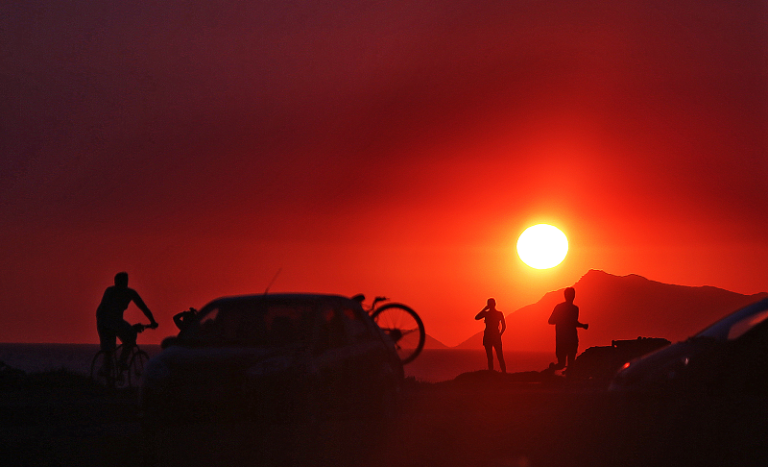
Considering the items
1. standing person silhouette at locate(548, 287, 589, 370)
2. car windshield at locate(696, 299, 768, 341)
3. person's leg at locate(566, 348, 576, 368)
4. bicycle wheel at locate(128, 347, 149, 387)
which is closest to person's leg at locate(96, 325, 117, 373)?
bicycle wheel at locate(128, 347, 149, 387)

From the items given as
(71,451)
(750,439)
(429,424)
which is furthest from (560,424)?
(71,451)

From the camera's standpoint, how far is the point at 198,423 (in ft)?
32.2

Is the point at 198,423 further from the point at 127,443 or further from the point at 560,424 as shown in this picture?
the point at 560,424

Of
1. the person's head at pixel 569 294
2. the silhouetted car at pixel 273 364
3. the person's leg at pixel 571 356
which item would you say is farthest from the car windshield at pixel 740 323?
the person's leg at pixel 571 356

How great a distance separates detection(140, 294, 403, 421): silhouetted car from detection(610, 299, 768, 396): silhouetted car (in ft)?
10.9

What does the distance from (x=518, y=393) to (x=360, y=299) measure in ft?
19.3

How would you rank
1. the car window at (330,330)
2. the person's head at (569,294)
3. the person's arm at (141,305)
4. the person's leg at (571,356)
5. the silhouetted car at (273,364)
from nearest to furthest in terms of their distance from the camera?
the silhouetted car at (273,364) < the car window at (330,330) < the person's arm at (141,305) < the person's head at (569,294) < the person's leg at (571,356)

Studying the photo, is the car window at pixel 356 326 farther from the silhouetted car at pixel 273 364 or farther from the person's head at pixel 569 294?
the person's head at pixel 569 294

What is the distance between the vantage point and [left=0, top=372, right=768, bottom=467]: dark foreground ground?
8.74m

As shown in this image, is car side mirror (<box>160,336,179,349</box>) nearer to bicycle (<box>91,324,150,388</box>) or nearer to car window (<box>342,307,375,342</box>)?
car window (<box>342,307,375,342</box>)

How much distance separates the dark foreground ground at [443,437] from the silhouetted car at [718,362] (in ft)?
0.71

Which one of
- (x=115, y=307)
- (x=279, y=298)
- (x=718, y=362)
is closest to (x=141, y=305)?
(x=115, y=307)

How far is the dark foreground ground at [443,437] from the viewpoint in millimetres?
8742

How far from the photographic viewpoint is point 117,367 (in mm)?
19031
